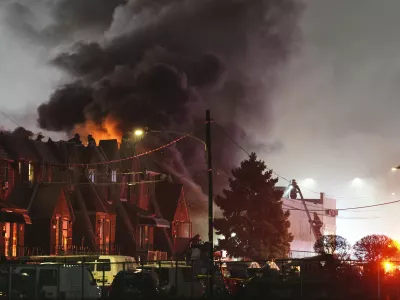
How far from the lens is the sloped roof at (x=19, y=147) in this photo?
54.1 meters

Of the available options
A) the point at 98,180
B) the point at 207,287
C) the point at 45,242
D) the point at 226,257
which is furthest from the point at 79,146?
the point at 207,287

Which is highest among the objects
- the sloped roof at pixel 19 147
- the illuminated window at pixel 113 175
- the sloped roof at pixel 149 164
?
the sloped roof at pixel 149 164

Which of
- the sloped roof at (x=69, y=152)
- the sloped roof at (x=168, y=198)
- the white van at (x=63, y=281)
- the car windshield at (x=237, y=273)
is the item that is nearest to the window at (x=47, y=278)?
the white van at (x=63, y=281)

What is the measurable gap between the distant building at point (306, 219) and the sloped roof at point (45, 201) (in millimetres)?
33489

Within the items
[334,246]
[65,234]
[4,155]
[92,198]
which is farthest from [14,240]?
[334,246]

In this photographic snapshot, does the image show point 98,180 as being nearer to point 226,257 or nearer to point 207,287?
point 226,257

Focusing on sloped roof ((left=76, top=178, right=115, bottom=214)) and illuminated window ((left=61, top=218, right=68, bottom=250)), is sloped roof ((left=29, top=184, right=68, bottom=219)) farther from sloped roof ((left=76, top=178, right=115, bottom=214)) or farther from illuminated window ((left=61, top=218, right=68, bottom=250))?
sloped roof ((left=76, top=178, right=115, bottom=214))

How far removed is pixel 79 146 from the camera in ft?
208

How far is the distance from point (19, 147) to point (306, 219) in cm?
4885

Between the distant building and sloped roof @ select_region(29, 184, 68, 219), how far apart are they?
33.5 m

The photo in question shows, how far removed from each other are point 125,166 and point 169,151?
727 inches

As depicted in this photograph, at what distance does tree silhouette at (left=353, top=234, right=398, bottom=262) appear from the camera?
62250mm

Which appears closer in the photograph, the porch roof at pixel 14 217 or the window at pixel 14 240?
the porch roof at pixel 14 217

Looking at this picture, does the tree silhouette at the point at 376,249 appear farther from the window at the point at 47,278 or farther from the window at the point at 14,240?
the window at the point at 47,278
